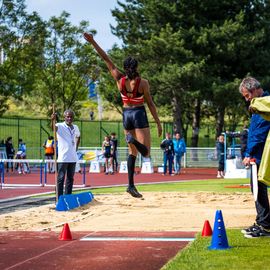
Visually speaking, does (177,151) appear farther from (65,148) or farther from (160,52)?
(65,148)

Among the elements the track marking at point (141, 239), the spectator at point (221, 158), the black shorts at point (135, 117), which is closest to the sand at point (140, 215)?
Result: the track marking at point (141, 239)

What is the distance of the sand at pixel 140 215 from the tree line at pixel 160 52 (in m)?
25.6

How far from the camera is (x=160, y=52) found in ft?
134

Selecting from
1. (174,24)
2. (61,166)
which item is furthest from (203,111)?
(61,166)

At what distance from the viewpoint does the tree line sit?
39781 mm

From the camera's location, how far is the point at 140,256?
744 cm

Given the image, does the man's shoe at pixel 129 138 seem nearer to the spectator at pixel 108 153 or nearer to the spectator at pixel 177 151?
the spectator at pixel 177 151

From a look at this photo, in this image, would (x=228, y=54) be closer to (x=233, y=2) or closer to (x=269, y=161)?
(x=233, y=2)

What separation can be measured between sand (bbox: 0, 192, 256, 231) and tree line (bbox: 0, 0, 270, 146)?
25637 millimetres

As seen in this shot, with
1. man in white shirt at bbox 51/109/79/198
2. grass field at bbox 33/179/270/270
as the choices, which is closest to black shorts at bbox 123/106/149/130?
man in white shirt at bbox 51/109/79/198

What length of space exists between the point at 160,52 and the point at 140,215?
30170 millimetres

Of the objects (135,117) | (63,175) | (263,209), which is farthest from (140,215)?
(263,209)

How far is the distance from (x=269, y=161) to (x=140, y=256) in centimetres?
190

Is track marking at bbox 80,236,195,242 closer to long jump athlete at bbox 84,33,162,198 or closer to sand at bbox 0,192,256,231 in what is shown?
sand at bbox 0,192,256,231
